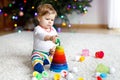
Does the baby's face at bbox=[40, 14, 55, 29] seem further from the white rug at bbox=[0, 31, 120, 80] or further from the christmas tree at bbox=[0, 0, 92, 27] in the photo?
the christmas tree at bbox=[0, 0, 92, 27]

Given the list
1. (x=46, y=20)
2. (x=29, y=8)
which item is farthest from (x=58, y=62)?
(x=29, y=8)

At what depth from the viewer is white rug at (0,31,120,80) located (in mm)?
1207

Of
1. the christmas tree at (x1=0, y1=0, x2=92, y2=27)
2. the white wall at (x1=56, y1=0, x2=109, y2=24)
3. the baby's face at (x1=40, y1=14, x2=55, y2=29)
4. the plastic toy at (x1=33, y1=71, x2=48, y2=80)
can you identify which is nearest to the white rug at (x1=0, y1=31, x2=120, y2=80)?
the plastic toy at (x1=33, y1=71, x2=48, y2=80)

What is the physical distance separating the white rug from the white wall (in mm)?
1216

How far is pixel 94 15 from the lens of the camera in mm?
3398

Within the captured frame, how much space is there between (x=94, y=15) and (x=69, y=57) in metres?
1.96

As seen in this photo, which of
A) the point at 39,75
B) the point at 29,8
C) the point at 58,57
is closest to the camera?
the point at 39,75

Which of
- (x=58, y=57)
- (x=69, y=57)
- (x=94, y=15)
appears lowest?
(x=94, y=15)

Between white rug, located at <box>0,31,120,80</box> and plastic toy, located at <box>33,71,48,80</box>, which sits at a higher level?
plastic toy, located at <box>33,71,48,80</box>

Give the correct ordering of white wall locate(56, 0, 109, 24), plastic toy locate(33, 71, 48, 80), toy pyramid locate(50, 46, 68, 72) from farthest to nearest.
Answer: white wall locate(56, 0, 109, 24), toy pyramid locate(50, 46, 68, 72), plastic toy locate(33, 71, 48, 80)

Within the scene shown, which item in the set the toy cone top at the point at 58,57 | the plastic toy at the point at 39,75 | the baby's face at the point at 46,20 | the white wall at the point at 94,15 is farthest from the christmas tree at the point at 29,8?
the plastic toy at the point at 39,75

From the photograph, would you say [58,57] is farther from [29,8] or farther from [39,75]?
[29,8]

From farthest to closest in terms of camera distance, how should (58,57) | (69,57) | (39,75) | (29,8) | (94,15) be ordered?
(94,15) < (29,8) < (69,57) < (58,57) < (39,75)

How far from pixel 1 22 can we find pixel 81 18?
1.18m
